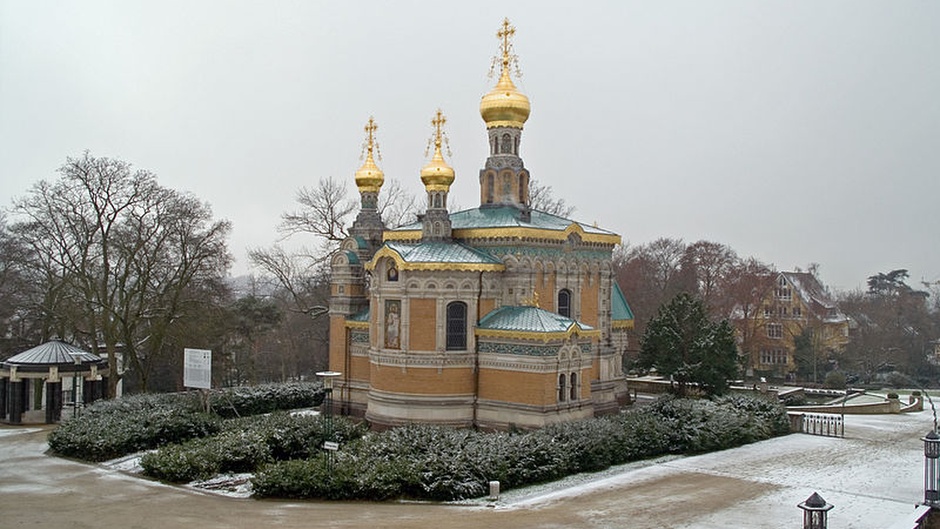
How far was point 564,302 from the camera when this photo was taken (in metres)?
26.6

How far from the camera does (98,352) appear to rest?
33906 millimetres

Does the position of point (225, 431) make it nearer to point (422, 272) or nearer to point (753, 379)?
point (422, 272)

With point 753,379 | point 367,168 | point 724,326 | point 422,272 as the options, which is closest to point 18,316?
point 367,168

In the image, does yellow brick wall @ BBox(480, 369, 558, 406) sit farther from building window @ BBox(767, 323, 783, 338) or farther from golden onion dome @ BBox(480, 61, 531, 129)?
building window @ BBox(767, 323, 783, 338)

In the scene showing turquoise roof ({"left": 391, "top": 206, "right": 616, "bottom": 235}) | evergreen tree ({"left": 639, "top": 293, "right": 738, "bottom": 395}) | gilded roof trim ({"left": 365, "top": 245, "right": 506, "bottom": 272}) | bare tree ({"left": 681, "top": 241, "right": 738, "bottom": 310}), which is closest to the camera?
gilded roof trim ({"left": 365, "top": 245, "right": 506, "bottom": 272})

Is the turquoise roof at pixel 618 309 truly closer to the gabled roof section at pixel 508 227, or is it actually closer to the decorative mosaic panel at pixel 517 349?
the gabled roof section at pixel 508 227

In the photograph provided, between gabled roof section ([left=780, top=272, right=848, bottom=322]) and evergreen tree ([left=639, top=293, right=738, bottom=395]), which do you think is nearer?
evergreen tree ([left=639, top=293, right=738, bottom=395])

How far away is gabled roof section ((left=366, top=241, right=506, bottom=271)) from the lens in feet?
78.8

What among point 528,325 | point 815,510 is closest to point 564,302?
point 528,325

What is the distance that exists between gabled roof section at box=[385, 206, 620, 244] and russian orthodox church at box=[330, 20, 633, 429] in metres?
0.05

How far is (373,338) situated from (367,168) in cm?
867

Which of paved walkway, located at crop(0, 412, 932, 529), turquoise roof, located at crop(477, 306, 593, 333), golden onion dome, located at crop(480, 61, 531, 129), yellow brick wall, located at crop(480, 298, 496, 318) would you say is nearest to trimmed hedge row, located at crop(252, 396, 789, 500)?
paved walkway, located at crop(0, 412, 932, 529)

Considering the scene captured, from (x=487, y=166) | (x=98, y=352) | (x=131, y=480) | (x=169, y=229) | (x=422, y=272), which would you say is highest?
(x=487, y=166)

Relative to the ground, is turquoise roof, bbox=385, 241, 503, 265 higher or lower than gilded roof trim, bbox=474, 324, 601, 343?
higher
